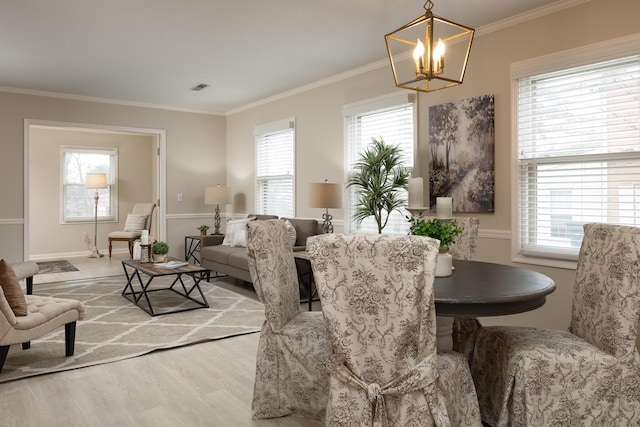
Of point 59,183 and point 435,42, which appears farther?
point 59,183

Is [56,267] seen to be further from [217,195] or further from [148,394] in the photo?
[148,394]

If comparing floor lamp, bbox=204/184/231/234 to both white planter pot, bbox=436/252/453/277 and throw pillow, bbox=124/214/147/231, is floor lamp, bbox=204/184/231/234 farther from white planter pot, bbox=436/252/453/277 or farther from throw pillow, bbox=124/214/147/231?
white planter pot, bbox=436/252/453/277

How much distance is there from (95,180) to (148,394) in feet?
23.1

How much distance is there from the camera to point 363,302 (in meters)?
1.72

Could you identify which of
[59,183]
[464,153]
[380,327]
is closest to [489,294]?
[380,327]

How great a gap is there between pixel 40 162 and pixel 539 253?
28.1 feet

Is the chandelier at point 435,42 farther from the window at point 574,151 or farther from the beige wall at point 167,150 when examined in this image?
the beige wall at point 167,150

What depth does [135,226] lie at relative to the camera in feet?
28.7

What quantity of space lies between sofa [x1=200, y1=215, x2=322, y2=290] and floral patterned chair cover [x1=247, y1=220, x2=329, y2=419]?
265cm

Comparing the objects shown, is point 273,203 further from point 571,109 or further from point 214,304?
point 571,109

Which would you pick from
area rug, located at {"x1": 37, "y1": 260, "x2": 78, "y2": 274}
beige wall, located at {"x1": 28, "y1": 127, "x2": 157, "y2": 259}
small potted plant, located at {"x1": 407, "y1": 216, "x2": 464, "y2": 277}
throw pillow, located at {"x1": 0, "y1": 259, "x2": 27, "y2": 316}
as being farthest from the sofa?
beige wall, located at {"x1": 28, "y1": 127, "x2": 157, "y2": 259}

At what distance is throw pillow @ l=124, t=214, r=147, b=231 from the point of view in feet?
28.5

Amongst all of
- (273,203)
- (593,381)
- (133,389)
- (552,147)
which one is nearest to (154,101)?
(273,203)

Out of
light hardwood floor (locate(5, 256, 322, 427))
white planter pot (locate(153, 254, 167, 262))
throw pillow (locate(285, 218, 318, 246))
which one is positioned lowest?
light hardwood floor (locate(5, 256, 322, 427))
